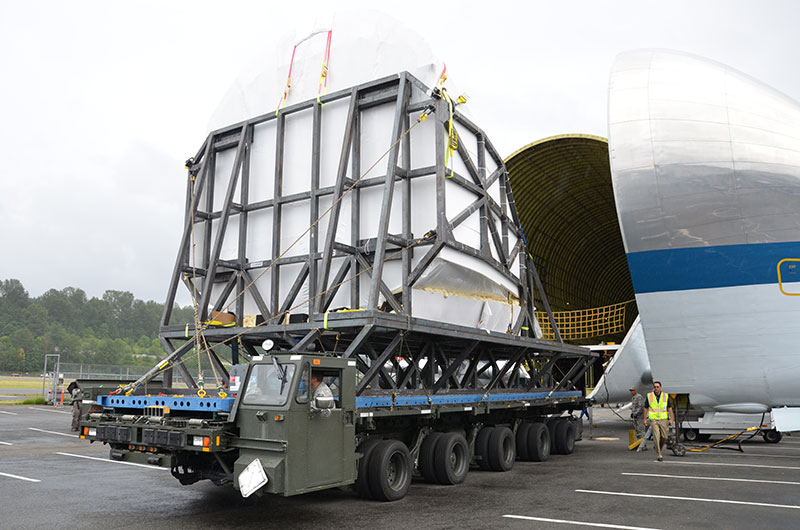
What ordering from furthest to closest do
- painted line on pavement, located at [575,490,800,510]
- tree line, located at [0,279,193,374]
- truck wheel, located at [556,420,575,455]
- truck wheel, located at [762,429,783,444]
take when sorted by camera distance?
tree line, located at [0,279,193,374] < truck wheel, located at [762,429,783,444] < truck wheel, located at [556,420,575,455] < painted line on pavement, located at [575,490,800,510]

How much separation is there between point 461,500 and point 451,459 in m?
1.63

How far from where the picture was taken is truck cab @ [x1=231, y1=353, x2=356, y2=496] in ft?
22.5

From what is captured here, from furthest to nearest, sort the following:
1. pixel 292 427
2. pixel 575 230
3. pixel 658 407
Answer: pixel 575 230 → pixel 658 407 → pixel 292 427

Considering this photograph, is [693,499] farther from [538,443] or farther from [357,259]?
[357,259]

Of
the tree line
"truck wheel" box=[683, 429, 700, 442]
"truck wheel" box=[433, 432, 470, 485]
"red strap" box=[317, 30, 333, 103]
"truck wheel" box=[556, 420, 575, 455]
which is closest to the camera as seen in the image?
"truck wheel" box=[433, 432, 470, 485]

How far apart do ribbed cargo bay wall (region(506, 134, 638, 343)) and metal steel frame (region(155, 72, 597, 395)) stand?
808 centimetres

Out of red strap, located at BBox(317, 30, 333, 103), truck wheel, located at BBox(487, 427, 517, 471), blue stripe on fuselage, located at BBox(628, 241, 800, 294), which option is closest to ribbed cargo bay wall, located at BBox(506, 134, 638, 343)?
blue stripe on fuselage, located at BBox(628, 241, 800, 294)

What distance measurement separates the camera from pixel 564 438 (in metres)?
14.8

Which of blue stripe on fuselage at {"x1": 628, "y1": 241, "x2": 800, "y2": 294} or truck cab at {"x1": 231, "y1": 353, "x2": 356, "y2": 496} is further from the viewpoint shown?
blue stripe on fuselage at {"x1": 628, "y1": 241, "x2": 800, "y2": 294}

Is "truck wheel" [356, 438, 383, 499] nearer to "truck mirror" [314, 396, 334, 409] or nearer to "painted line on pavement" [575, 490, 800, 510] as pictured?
"truck mirror" [314, 396, 334, 409]

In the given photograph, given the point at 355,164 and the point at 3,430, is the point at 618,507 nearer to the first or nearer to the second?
the point at 355,164

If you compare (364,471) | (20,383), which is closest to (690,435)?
(364,471)

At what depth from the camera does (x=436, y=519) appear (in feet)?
24.4

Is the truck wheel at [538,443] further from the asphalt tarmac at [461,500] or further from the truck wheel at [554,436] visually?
the truck wheel at [554,436]
